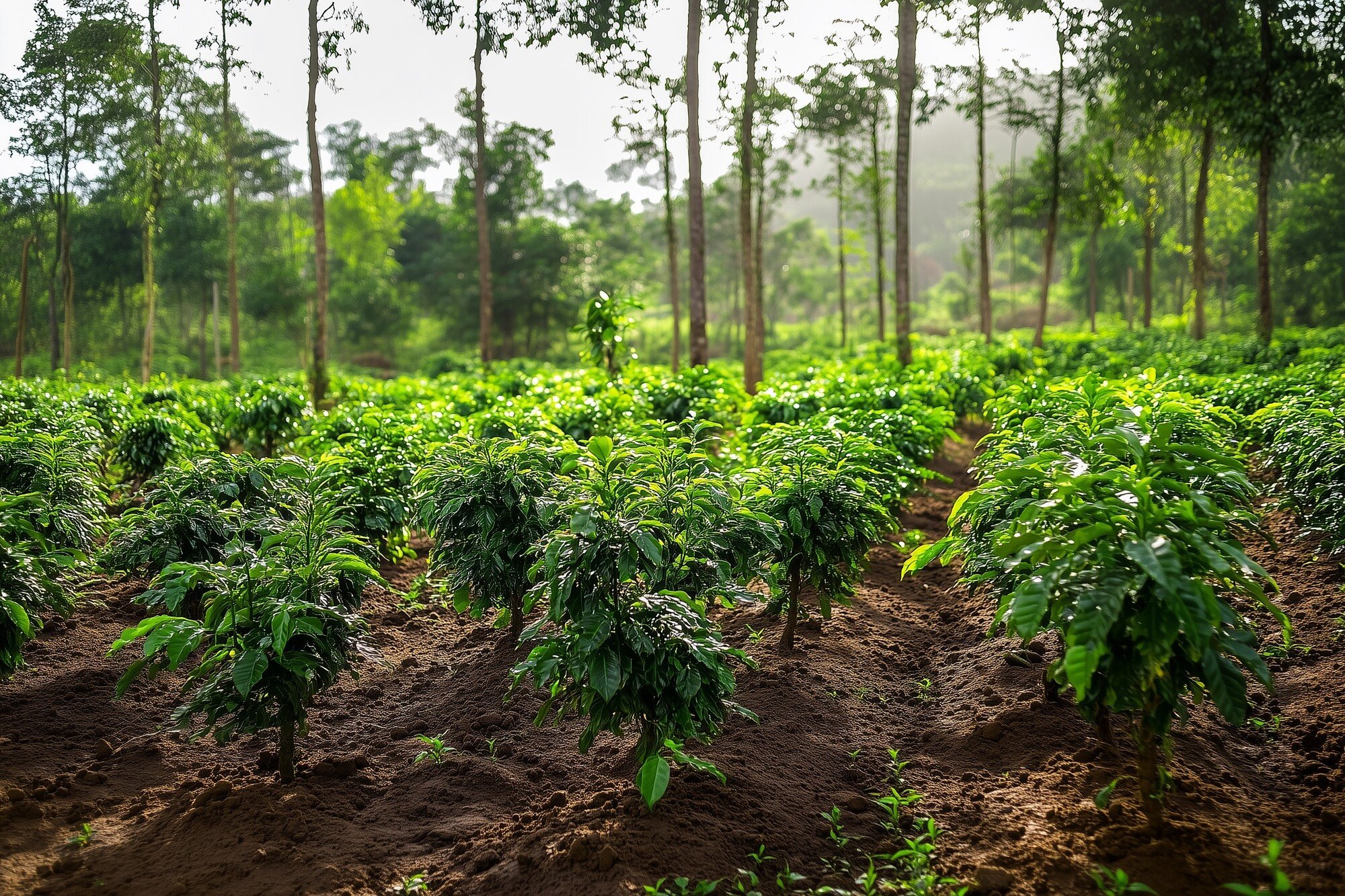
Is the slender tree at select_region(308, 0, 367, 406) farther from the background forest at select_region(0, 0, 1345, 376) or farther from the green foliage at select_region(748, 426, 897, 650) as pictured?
the green foliage at select_region(748, 426, 897, 650)

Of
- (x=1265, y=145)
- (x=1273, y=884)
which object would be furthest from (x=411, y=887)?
(x=1265, y=145)

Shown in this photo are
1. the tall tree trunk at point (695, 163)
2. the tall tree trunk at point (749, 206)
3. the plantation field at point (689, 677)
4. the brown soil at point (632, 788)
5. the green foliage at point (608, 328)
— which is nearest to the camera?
the plantation field at point (689, 677)

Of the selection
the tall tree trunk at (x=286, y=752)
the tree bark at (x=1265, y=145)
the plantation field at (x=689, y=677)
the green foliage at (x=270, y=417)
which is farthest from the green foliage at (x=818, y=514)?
the tree bark at (x=1265, y=145)

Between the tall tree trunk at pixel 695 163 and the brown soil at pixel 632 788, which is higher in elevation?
the tall tree trunk at pixel 695 163

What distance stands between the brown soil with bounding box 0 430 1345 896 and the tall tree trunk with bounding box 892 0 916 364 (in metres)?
11.5

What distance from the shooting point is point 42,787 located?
3.92m

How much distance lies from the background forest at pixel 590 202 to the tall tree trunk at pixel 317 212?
0.25 ft

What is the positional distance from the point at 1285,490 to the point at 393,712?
6062 mm

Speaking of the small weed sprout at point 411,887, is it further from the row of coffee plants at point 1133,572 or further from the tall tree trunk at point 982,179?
the tall tree trunk at point 982,179

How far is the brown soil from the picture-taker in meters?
3.22

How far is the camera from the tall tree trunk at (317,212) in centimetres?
1566

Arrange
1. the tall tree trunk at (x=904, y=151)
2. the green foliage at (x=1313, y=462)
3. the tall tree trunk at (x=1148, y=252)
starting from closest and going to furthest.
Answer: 1. the green foliage at (x=1313, y=462)
2. the tall tree trunk at (x=904, y=151)
3. the tall tree trunk at (x=1148, y=252)

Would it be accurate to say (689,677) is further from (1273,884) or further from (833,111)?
(833,111)

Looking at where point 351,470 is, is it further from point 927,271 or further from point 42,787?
point 927,271
